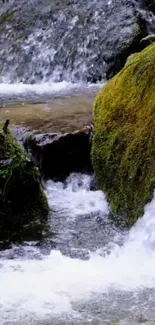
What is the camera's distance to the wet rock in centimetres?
668

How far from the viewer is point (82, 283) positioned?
14.5 feet

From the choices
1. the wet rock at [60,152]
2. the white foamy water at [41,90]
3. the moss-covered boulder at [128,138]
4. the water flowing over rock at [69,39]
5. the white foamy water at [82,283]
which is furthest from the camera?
the water flowing over rock at [69,39]

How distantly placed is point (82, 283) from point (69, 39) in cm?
869

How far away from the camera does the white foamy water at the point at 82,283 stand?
391 centimetres

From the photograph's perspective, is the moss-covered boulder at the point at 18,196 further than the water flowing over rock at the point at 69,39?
No

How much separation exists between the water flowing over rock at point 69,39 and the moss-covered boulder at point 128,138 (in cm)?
522

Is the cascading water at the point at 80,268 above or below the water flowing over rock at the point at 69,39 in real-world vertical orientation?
below

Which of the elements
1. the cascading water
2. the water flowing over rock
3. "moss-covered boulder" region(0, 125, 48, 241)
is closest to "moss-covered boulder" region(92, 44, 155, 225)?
the cascading water

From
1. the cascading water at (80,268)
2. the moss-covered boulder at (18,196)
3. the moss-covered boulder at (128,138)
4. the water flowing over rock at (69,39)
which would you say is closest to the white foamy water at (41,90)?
the cascading water at (80,268)

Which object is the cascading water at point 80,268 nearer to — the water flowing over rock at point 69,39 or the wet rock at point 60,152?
the wet rock at point 60,152

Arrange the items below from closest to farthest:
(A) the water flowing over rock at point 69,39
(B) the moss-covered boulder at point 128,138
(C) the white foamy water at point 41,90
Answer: (B) the moss-covered boulder at point 128,138
(C) the white foamy water at point 41,90
(A) the water flowing over rock at point 69,39

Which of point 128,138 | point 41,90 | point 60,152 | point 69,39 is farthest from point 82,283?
point 69,39

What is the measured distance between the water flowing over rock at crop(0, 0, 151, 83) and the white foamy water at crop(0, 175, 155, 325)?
6671 millimetres

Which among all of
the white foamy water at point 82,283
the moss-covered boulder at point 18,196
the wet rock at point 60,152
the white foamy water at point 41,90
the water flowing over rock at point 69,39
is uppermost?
the water flowing over rock at point 69,39
